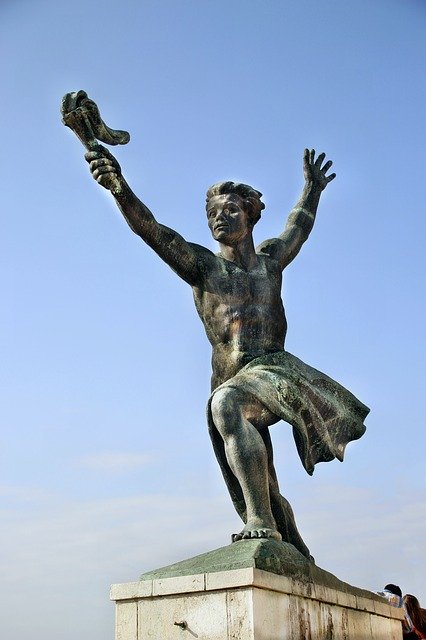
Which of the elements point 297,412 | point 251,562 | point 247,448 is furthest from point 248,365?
point 251,562

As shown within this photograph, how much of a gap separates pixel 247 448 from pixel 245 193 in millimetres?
2537

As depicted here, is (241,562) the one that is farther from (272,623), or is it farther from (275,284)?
(275,284)

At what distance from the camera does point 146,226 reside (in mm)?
7465

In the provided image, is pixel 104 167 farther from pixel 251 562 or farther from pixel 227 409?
pixel 251 562

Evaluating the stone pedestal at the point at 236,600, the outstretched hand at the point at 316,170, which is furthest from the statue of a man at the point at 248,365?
the outstretched hand at the point at 316,170

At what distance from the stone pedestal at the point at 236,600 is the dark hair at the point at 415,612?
117 inches

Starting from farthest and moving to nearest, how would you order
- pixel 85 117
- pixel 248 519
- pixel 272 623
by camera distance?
pixel 85 117
pixel 248 519
pixel 272 623

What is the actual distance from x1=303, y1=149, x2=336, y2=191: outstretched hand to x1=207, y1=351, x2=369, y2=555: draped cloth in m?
2.33

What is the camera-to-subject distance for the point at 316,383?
743cm

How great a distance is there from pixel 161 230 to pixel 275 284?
3.87 ft

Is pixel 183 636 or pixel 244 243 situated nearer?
pixel 183 636

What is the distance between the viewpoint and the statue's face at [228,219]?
26.0 feet

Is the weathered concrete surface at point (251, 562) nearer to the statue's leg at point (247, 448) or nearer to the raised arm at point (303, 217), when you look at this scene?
the statue's leg at point (247, 448)

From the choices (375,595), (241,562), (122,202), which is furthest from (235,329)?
(375,595)
